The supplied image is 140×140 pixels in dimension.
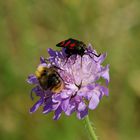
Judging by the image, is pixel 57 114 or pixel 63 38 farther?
pixel 63 38

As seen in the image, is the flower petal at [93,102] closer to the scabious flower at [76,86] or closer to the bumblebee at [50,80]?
the scabious flower at [76,86]

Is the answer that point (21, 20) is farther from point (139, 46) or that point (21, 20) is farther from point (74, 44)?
point (74, 44)

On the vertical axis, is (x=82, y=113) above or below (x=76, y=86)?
below

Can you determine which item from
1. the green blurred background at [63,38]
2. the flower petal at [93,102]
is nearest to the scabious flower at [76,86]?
the flower petal at [93,102]

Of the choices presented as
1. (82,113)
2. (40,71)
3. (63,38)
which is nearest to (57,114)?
(82,113)

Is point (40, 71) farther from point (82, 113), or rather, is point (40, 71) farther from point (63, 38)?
point (63, 38)

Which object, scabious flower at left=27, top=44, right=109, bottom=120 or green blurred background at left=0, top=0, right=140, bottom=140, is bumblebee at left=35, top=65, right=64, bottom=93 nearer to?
scabious flower at left=27, top=44, right=109, bottom=120
